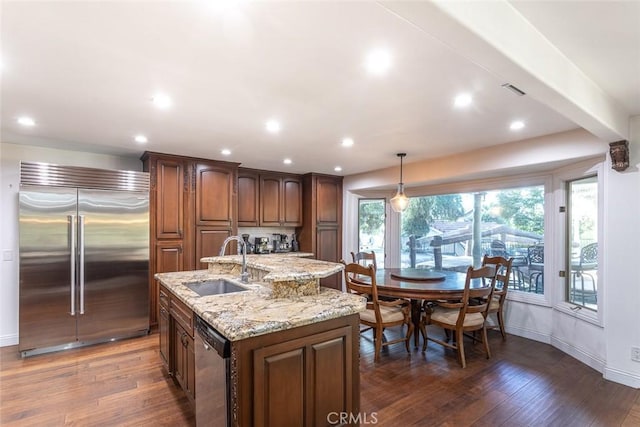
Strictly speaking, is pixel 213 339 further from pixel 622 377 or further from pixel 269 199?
pixel 269 199

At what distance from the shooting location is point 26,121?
2.93 metres

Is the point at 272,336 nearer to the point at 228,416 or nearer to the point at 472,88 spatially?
the point at 228,416

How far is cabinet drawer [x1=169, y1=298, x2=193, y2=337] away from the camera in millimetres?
2182

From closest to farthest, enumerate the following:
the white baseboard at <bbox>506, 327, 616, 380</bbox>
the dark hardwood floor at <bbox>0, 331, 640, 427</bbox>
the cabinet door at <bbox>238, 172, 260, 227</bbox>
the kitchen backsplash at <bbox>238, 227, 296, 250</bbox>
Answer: the dark hardwood floor at <bbox>0, 331, 640, 427</bbox>, the white baseboard at <bbox>506, 327, 616, 380</bbox>, the cabinet door at <bbox>238, 172, 260, 227</bbox>, the kitchen backsplash at <bbox>238, 227, 296, 250</bbox>

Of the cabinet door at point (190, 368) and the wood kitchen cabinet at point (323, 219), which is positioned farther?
the wood kitchen cabinet at point (323, 219)

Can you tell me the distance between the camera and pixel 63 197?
349 centimetres

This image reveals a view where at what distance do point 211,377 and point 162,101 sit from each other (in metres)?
2.00

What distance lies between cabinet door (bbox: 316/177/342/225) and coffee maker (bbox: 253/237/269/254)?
102 centimetres

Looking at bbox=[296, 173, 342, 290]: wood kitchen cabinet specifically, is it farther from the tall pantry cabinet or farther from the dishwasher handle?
the dishwasher handle

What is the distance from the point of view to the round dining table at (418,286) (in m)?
3.20

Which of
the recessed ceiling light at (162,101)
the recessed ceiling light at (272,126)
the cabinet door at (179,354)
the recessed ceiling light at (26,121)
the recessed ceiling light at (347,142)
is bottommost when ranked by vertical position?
the cabinet door at (179,354)

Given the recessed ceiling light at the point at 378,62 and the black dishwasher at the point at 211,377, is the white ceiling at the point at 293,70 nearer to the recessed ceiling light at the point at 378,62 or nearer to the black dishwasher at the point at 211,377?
the recessed ceiling light at the point at 378,62

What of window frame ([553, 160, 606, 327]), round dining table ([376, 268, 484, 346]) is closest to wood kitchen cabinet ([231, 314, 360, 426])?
round dining table ([376, 268, 484, 346])

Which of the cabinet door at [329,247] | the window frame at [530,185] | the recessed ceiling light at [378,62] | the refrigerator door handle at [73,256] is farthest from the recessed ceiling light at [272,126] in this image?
the window frame at [530,185]
